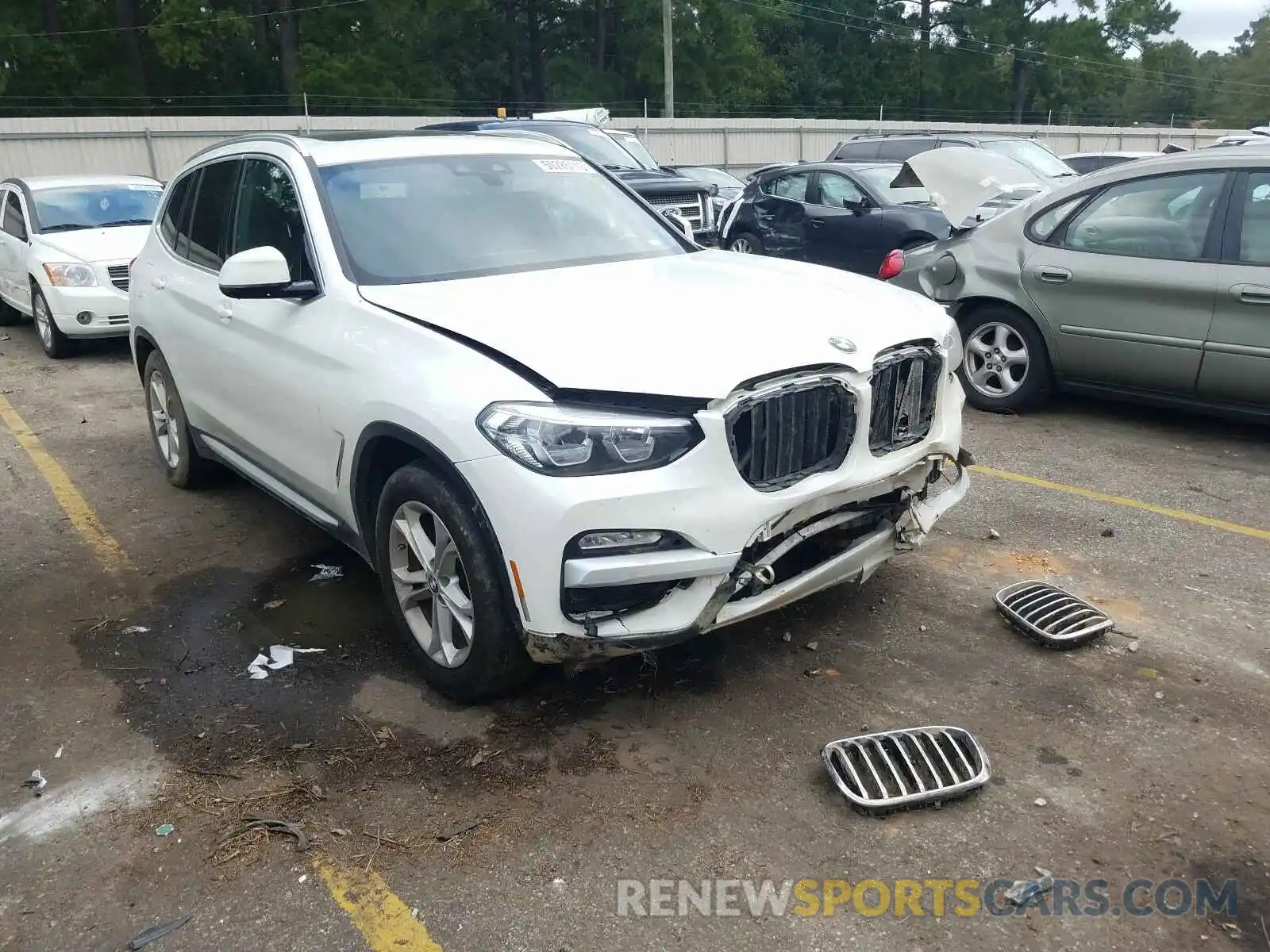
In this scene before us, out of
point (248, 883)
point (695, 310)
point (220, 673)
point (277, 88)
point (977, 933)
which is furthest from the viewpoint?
point (277, 88)

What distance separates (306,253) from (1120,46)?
72376mm

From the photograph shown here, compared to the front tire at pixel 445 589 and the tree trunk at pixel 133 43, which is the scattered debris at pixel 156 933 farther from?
the tree trunk at pixel 133 43

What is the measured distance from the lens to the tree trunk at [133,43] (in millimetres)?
36188

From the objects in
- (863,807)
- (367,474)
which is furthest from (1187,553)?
(367,474)

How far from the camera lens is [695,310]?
3576 mm

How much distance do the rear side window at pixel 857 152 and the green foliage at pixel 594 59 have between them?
2080 cm

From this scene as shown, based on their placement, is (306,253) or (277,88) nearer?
(306,253)

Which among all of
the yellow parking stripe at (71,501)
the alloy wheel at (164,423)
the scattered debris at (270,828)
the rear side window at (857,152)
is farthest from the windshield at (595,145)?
the scattered debris at (270,828)

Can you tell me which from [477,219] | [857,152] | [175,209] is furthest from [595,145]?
[477,219]

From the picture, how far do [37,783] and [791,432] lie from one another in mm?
2615

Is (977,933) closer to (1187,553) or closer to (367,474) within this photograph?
(367,474)

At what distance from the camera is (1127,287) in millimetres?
6246

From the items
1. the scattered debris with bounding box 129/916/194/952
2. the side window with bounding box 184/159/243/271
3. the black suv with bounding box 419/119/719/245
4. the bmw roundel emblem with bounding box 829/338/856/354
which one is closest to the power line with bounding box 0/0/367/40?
the black suv with bounding box 419/119/719/245

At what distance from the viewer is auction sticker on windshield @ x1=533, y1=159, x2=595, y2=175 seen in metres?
4.88
